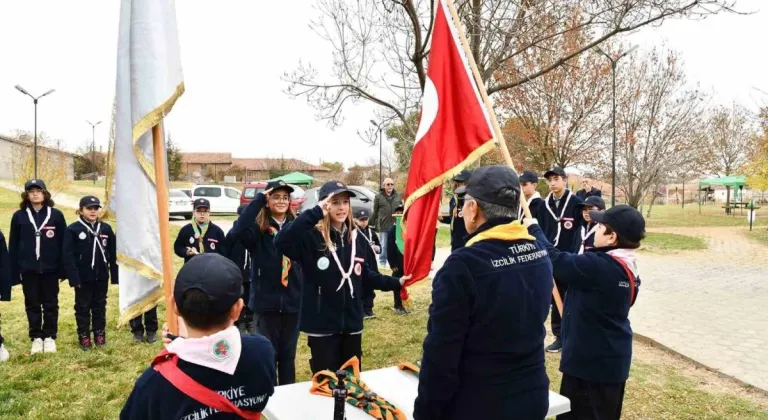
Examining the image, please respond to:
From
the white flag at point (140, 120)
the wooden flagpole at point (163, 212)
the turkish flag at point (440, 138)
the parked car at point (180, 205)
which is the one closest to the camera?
the wooden flagpole at point (163, 212)

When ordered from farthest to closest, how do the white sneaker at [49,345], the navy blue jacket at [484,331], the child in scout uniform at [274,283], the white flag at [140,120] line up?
the white sneaker at [49,345]
the child in scout uniform at [274,283]
the white flag at [140,120]
the navy blue jacket at [484,331]

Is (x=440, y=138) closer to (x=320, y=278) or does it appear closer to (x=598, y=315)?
(x=320, y=278)

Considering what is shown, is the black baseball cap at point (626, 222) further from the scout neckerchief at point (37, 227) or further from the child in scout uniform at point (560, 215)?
the scout neckerchief at point (37, 227)

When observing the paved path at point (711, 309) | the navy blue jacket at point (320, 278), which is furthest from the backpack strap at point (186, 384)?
the paved path at point (711, 309)

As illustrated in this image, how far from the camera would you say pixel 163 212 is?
2.69 m

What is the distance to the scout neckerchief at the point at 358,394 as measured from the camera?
291 centimetres

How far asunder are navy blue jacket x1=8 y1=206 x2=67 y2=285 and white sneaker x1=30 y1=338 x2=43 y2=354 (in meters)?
0.74

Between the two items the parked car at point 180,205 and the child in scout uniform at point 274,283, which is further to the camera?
the parked car at point 180,205

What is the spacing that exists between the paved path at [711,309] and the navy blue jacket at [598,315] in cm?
325

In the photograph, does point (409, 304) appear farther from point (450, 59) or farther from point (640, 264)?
point (640, 264)

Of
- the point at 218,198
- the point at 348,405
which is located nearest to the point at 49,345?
the point at 348,405

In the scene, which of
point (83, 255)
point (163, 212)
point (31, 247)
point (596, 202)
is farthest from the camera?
point (83, 255)

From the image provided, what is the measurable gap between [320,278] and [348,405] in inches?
44.0

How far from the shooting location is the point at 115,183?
296 centimetres
